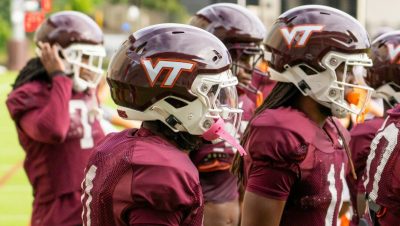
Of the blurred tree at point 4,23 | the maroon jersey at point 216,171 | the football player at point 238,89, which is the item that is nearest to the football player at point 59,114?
the football player at point 238,89

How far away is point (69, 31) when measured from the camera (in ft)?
16.5

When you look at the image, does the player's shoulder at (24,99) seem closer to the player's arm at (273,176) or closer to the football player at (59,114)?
the football player at (59,114)

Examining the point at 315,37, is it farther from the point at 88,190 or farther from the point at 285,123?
the point at 88,190

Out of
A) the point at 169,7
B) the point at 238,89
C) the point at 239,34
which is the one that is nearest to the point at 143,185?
the point at 238,89

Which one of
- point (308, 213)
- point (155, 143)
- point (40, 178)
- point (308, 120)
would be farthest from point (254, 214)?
point (40, 178)

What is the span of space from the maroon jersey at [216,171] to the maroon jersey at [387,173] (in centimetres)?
88

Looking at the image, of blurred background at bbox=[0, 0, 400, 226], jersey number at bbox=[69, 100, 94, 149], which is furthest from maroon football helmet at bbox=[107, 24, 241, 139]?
blurred background at bbox=[0, 0, 400, 226]

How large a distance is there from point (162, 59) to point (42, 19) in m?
31.6

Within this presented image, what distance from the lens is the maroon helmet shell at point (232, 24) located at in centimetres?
469

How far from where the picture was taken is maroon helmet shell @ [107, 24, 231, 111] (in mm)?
2924

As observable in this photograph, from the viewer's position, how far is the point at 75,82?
4.98 m

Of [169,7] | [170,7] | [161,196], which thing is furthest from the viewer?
[169,7]

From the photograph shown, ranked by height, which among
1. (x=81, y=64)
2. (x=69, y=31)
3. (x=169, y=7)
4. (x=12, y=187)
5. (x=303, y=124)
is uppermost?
(x=303, y=124)

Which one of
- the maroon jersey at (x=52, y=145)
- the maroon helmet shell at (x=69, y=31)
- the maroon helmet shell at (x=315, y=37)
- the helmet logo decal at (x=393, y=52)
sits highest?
the maroon helmet shell at (x=315, y=37)
